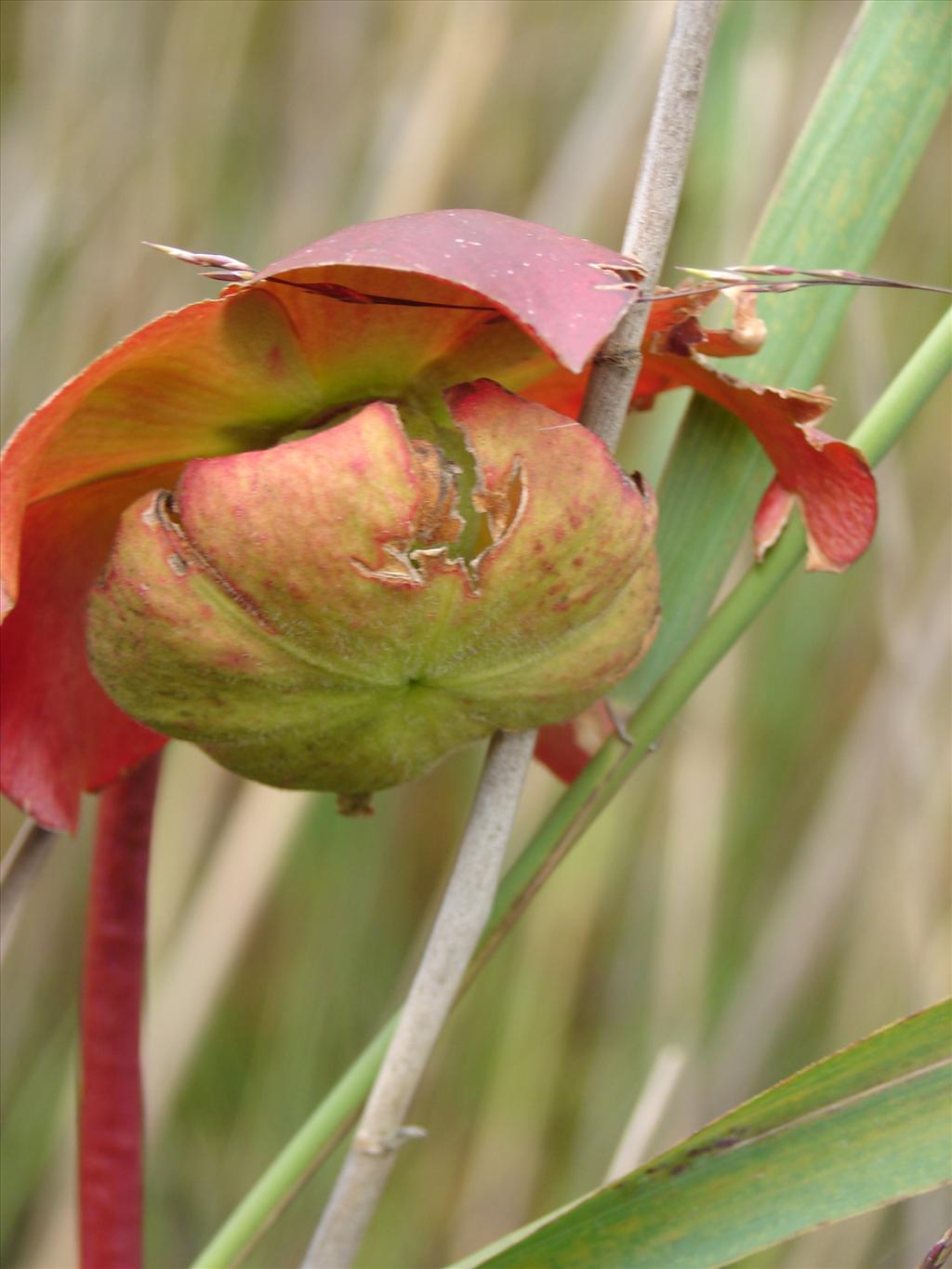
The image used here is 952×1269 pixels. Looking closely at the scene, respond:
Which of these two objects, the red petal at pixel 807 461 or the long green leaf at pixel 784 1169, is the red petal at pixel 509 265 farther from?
the long green leaf at pixel 784 1169

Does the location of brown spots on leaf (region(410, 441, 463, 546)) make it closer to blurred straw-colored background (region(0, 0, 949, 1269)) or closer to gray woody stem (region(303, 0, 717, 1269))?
gray woody stem (region(303, 0, 717, 1269))

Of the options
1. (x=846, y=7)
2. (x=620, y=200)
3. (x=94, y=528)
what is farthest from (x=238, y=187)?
(x=94, y=528)

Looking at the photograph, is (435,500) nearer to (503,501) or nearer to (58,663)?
(503,501)

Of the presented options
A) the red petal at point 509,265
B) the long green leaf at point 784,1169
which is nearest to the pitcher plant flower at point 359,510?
the red petal at point 509,265

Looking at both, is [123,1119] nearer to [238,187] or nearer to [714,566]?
[714,566]

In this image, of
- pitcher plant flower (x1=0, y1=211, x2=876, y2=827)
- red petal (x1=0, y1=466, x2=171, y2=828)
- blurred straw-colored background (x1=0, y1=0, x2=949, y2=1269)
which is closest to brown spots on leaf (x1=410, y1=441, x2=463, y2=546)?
pitcher plant flower (x1=0, y1=211, x2=876, y2=827)
